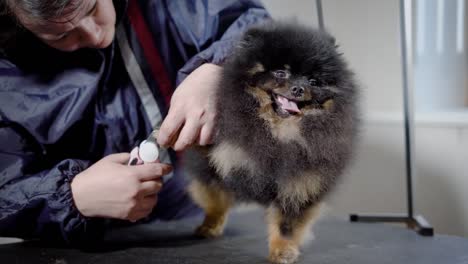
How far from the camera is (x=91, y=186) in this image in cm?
102

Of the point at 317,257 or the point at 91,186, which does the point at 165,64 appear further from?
the point at 317,257

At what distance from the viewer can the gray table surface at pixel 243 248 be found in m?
0.98

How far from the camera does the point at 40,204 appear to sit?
3.43 feet

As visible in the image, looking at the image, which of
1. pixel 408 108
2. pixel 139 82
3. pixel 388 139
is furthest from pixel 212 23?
pixel 388 139

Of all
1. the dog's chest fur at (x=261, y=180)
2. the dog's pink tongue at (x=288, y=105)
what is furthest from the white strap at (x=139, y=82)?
the dog's pink tongue at (x=288, y=105)

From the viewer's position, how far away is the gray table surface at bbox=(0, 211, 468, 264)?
0.98 meters

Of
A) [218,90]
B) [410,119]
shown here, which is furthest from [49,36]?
[410,119]

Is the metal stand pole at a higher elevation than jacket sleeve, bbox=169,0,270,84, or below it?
below

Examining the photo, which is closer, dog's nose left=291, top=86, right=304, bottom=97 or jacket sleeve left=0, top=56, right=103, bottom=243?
dog's nose left=291, top=86, right=304, bottom=97

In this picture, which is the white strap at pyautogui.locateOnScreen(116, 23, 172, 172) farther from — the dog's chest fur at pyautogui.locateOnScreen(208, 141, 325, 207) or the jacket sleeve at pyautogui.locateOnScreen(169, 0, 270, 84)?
the dog's chest fur at pyautogui.locateOnScreen(208, 141, 325, 207)

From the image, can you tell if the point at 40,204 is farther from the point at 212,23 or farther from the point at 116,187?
the point at 212,23

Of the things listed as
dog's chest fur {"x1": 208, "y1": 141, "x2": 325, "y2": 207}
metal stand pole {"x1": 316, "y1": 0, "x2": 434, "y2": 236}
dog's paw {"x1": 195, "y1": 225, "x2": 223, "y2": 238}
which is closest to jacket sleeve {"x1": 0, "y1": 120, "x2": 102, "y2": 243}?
dog's paw {"x1": 195, "y1": 225, "x2": 223, "y2": 238}

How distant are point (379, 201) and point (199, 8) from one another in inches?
40.1

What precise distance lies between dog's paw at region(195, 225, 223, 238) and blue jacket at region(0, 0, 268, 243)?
22cm
